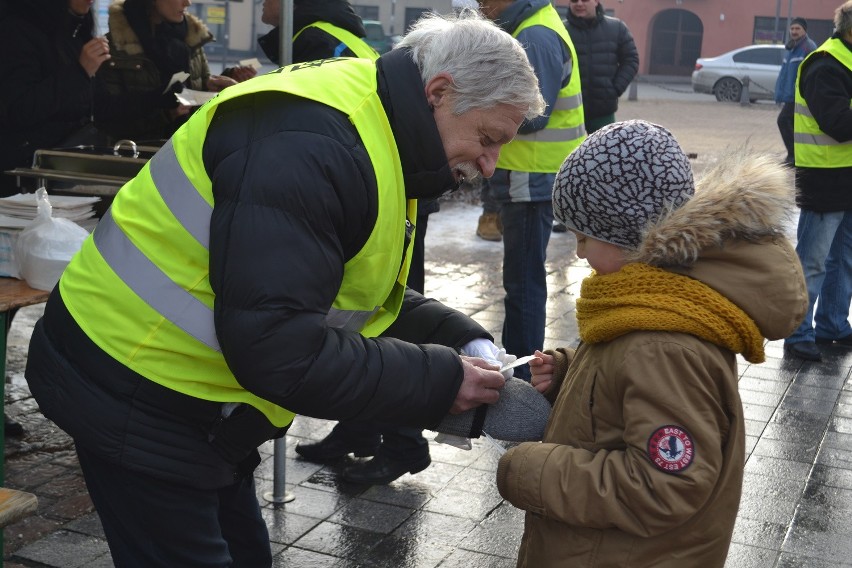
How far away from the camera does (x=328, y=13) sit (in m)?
4.55

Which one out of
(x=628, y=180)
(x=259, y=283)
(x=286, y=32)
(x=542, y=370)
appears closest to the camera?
(x=259, y=283)

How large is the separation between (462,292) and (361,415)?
533 cm

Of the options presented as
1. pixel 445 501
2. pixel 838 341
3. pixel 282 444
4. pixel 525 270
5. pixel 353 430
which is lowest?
pixel 838 341

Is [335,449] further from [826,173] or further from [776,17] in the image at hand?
[776,17]

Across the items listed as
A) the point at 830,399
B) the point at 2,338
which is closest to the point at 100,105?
the point at 2,338

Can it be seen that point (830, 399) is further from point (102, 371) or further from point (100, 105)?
point (102, 371)

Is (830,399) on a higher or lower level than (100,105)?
lower

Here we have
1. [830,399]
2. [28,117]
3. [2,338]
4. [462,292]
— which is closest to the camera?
[2,338]

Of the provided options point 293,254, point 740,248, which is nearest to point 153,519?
point 293,254

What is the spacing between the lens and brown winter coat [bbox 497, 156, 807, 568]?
2.02 metres

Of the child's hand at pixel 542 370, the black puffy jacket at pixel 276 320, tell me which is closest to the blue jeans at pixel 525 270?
the child's hand at pixel 542 370

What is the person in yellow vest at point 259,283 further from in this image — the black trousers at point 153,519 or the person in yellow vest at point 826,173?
the person in yellow vest at point 826,173

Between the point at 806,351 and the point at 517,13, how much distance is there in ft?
8.40

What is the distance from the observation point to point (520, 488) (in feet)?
7.04
